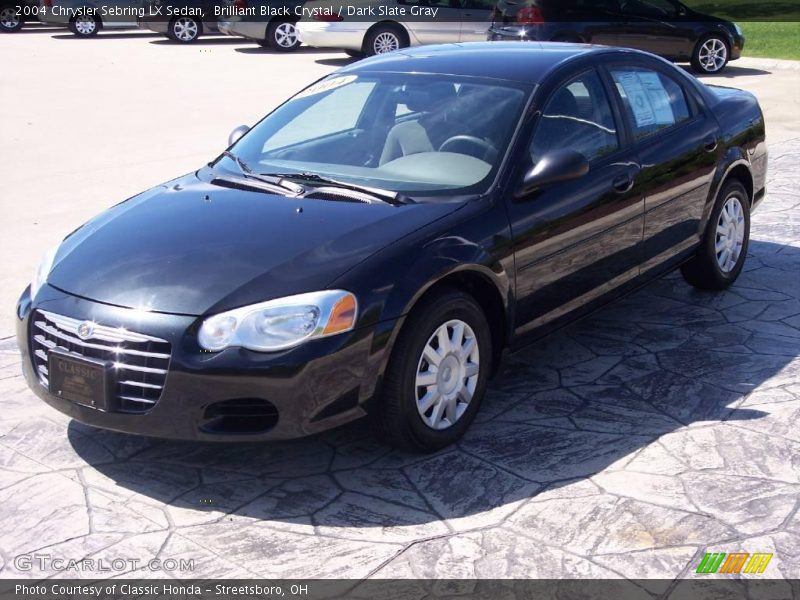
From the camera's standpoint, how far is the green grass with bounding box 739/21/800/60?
19.6m

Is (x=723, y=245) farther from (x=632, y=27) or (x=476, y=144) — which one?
(x=632, y=27)

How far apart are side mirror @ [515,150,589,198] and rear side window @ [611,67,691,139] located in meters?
0.98

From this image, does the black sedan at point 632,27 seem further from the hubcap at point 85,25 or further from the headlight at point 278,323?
the hubcap at point 85,25

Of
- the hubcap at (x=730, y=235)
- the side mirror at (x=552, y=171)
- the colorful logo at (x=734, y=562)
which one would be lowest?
the colorful logo at (x=734, y=562)

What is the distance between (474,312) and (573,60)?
1741 mm

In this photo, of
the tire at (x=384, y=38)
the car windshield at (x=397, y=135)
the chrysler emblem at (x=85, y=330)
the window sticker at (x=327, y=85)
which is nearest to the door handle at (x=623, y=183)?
the car windshield at (x=397, y=135)

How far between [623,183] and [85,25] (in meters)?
24.8

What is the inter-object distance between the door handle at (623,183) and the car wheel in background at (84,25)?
24555 mm

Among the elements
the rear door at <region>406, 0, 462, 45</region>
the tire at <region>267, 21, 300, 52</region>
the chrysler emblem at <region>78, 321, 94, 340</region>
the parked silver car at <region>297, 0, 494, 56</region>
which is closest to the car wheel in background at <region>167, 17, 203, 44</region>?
the tire at <region>267, 21, 300, 52</region>

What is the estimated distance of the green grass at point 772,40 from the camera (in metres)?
19.6

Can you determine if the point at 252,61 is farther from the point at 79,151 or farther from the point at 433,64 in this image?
the point at 433,64

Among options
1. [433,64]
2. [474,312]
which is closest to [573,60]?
[433,64]

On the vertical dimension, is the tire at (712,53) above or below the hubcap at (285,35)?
above

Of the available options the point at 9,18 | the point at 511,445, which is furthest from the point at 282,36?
the point at 511,445
